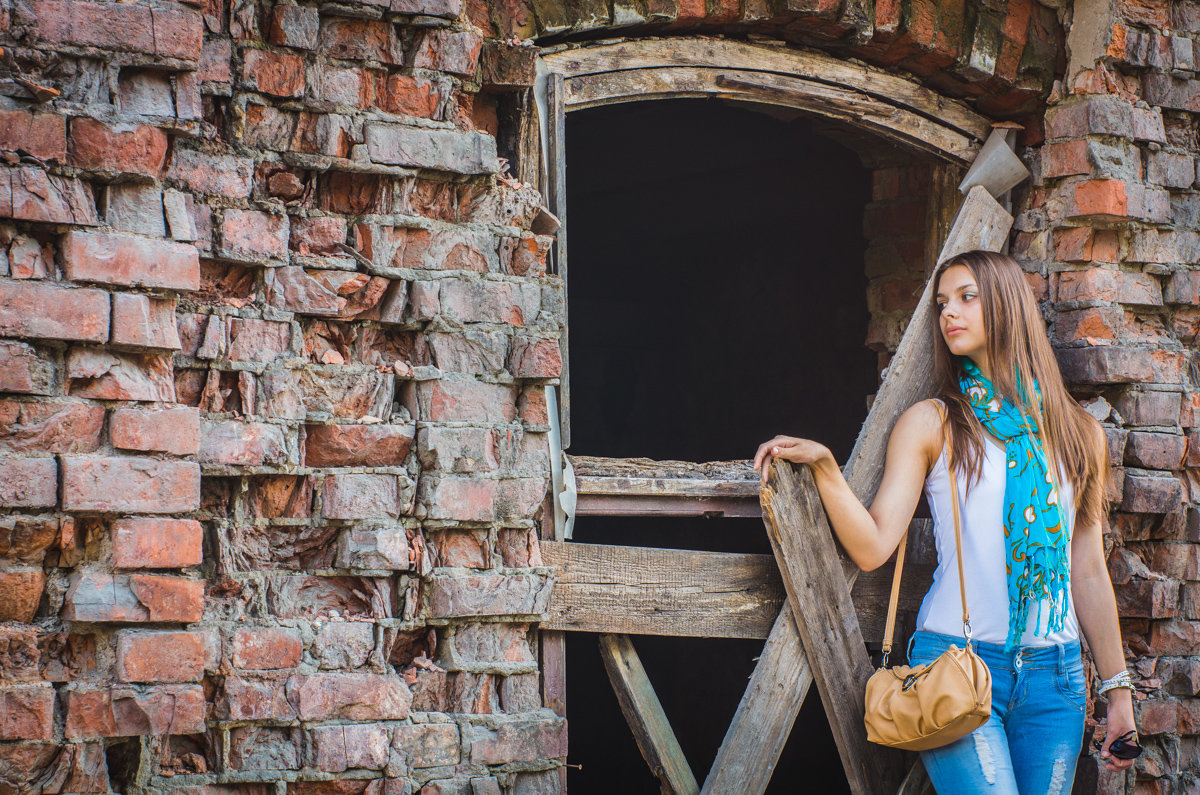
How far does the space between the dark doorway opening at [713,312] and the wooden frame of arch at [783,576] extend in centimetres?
143

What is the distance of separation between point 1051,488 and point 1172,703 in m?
0.90

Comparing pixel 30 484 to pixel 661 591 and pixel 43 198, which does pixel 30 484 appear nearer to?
pixel 43 198

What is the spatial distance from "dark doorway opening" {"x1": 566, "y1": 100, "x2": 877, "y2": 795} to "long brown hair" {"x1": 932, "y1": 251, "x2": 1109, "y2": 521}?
155 centimetres

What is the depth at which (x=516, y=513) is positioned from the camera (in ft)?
7.39

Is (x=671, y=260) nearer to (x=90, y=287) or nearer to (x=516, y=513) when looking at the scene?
(x=516, y=513)

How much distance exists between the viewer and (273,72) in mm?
2068

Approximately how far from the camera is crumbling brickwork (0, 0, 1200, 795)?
1.77m

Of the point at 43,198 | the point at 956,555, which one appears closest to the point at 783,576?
the point at 956,555

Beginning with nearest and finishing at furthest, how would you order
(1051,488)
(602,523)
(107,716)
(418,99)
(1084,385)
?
(107,716) → (418,99) → (1051,488) → (1084,385) → (602,523)

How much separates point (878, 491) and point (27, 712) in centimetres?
180

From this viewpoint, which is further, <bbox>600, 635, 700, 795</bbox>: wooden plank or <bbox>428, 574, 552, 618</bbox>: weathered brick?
<bbox>600, 635, 700, 795</bbox>: wooden plank

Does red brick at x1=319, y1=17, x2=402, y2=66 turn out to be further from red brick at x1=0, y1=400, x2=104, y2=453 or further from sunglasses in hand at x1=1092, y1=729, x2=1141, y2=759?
sunglasses in hand at x1=1092, y1=729, x2=1141, y2=759

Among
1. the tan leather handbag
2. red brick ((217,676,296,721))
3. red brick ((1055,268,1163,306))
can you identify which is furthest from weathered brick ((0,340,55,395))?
red brick ((1055,268,1163,306))

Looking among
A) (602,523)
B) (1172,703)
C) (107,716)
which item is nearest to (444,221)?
(107,716)
